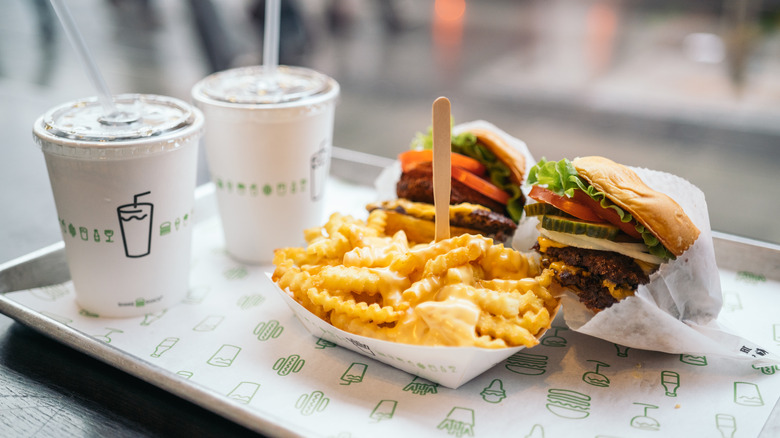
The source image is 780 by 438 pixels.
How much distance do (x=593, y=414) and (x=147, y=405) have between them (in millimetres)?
967

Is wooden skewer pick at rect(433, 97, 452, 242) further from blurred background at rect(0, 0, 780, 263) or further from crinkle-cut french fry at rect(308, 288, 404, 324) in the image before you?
blurred background at rect(0, 0, 780, 263)

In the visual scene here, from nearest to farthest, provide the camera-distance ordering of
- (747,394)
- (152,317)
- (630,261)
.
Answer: (747,394)
(630,261)
(152,317)

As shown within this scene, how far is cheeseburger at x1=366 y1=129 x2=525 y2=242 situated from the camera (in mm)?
1856

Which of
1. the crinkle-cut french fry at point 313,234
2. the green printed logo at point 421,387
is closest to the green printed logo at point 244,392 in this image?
the green printed logo at point 421,387

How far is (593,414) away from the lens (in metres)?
1.39

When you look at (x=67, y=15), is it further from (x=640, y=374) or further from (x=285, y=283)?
(x=640, y=374)

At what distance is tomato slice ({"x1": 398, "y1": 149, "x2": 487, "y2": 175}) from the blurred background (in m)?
1.06

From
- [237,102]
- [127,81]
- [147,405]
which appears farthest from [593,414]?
[127,81]

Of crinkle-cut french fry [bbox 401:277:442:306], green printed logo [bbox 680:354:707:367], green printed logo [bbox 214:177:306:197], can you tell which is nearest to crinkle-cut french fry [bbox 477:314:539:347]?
crinkle-cut french fry [bbox 401:277:442:306]

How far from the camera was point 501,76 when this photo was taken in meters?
6.96

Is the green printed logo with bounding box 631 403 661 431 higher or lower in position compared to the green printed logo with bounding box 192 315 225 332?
higher

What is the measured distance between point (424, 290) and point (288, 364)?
1.27 feet

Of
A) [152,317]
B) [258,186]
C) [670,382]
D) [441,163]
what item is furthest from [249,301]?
[670,382]

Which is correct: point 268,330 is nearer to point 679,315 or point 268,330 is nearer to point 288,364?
point 288,364
